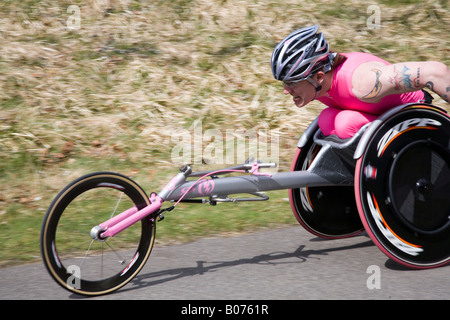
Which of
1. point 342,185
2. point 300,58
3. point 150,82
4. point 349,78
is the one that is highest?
point 300,58

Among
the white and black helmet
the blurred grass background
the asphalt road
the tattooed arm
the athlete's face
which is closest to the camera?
the asphalt road

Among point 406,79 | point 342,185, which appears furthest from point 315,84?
point 342,185

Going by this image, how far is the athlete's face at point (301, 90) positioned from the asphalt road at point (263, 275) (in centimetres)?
117

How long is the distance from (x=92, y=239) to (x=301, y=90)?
1.76 metres

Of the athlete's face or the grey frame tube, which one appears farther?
the athlete's face

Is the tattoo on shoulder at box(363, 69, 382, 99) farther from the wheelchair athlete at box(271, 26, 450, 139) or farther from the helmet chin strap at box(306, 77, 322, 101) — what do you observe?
the helmet chin strap at box(306, 77, 322, 101)

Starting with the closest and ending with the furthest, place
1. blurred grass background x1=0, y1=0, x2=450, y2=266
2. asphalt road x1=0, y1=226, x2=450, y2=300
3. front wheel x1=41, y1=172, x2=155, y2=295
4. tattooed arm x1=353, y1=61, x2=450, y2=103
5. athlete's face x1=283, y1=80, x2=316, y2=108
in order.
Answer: front wheel x1=41, y1=172, x2=155, y2=295, asphalt road x1=0, y1=226, x2=450, y2=300, tattooed arm x1=353, y1=61, x2=450, y2=103, athlete's face x1=283, y1=80, x2=316, y2=108, blurred grass background x1=0, y1=0, x2=450, y2=266

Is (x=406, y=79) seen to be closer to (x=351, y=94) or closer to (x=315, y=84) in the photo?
(x=351, y=94)

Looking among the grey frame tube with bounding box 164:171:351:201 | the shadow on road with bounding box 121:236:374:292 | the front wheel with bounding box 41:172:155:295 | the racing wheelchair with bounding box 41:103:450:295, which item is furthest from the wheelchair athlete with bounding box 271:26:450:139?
the front wheel with bounding box 41:172:155:295

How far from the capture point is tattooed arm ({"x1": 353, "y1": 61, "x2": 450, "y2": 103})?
4.05 m

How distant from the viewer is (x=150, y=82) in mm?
8664

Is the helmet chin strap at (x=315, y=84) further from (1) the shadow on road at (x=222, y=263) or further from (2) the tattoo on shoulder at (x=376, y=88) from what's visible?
(1) the shadow on road at (x=222, y=263)

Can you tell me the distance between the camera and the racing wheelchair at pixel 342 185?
154 inches

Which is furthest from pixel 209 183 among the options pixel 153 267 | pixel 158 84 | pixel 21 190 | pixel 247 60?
pixel 247 60
